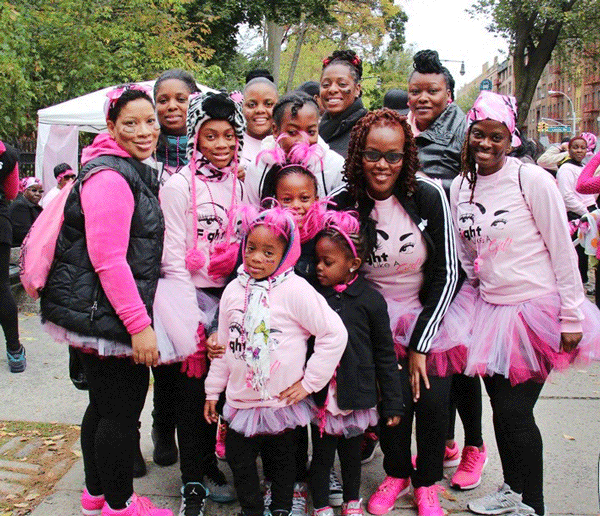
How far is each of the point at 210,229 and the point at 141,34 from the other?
10555mm

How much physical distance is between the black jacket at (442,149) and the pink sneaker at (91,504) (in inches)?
98.9

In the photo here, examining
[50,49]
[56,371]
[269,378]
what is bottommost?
[56,371]

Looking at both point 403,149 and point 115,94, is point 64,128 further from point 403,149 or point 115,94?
point 403,149

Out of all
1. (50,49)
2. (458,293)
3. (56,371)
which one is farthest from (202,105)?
(50,49)

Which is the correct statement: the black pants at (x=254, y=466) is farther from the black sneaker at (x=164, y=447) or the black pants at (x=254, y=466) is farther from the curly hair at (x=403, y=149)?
the curly hair at (x=403, y=149)

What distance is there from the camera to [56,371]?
5.63 m

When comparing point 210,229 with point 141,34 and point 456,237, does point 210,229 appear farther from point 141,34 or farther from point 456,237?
point 141,34

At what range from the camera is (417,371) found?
3.14 metres

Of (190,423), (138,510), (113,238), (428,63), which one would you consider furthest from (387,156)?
(138,510)

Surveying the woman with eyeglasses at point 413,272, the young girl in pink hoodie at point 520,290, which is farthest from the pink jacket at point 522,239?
the woman with eyeglasses at point 413,272

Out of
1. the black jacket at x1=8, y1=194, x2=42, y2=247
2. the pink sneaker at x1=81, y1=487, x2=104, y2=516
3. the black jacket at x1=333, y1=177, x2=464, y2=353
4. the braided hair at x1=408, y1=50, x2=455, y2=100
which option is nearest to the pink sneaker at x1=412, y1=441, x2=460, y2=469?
the black jacket at x1=333, y1=177, x2=464, y2=353

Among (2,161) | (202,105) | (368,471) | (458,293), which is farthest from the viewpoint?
(2,161)

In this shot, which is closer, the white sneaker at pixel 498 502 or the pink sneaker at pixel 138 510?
the pink sneaker at pixel 138 510

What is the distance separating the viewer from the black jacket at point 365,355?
3.03 meters
